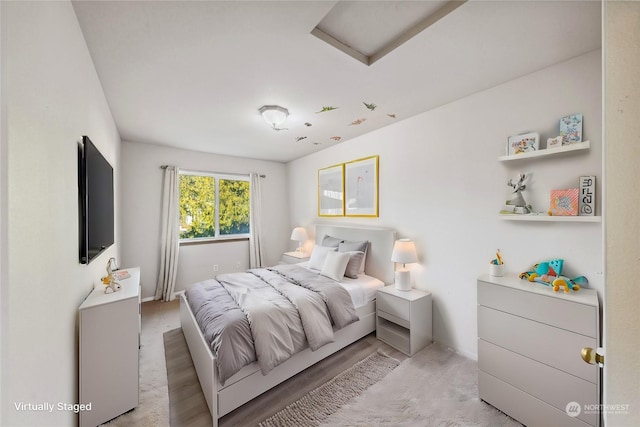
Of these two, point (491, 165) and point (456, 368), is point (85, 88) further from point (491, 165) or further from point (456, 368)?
point (456, 368)

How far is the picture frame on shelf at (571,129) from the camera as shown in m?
1.67

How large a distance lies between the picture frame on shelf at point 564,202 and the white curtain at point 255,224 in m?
4.14

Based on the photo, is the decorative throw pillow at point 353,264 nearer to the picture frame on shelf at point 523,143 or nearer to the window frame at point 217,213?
the picture frame on shelf at point 523,143

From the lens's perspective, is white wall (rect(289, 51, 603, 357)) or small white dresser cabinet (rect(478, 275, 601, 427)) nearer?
small white dresser cabinet (rect(478, 275, 601, 427))

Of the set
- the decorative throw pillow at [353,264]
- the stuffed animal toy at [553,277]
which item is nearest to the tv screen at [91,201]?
the decorative throw pillow at [353,264]

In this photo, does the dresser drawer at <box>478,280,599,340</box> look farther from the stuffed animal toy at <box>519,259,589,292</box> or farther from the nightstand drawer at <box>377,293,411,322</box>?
the nightstand drawer at <box>377,293,411,322</box>

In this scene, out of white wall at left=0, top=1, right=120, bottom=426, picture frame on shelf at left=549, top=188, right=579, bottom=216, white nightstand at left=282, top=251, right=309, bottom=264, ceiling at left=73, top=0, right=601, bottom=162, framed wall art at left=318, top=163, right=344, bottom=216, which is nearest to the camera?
white wall at left=0, top=1, right=120, bottom=426

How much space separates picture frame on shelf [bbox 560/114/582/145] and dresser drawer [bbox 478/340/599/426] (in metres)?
1.55

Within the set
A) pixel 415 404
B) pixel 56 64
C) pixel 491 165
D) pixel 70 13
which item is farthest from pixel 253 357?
pixel 491 165

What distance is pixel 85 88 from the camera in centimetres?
154

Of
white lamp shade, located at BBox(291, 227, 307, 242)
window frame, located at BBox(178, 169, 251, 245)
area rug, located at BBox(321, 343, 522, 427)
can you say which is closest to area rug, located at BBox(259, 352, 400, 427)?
area rug, located at BBox(321, 343, 522, 427)

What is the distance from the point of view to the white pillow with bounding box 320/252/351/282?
2.86m

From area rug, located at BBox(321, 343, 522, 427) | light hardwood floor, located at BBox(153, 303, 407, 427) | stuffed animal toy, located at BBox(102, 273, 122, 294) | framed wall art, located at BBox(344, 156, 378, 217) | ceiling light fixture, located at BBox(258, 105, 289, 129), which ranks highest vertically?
ceiling light fixture, located at BBox(258, 105, 289, 129)

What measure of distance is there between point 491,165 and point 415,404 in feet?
6.73
